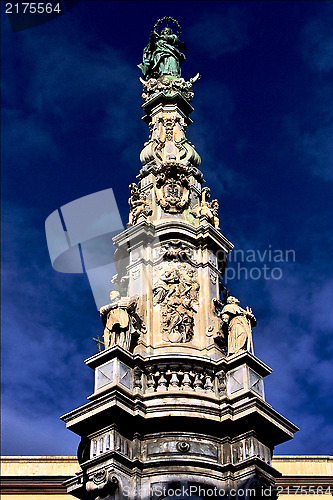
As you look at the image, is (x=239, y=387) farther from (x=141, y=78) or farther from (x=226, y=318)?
(x=141, y=78)

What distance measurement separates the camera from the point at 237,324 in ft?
58.3

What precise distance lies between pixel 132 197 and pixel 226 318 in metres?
4.81

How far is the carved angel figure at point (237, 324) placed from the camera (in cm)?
1736

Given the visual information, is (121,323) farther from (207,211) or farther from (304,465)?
(304,465)

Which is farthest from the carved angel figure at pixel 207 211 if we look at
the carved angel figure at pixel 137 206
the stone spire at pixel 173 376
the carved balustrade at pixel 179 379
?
the carved balustrade at pixel 179 379

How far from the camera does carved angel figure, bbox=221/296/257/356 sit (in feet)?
57.0

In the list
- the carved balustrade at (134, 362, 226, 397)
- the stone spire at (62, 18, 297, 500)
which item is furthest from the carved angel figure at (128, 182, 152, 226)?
the carved balustrade at (134, 362, 226, 397)

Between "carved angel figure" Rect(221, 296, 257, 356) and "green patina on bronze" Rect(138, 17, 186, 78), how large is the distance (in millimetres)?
9321

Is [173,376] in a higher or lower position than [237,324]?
lower

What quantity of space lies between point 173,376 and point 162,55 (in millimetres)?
12317

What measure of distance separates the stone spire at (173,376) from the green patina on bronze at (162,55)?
5100mm

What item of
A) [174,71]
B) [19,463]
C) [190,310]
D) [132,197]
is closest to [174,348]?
[190,310]
